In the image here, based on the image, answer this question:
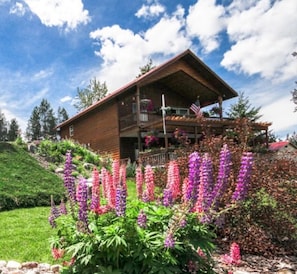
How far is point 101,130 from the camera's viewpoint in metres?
25.5

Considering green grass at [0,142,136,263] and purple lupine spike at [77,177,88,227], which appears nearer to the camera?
purple lupine spike at [77,177,88,227]

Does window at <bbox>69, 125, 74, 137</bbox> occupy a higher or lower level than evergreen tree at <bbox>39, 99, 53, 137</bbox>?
lower

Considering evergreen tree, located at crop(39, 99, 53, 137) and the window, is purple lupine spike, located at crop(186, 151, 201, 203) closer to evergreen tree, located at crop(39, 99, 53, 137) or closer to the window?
the window

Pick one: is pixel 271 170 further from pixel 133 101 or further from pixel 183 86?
pixel 183 86

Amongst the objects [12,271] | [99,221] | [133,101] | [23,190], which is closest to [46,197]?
[23,190]

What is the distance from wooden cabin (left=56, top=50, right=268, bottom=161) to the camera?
2134 centimetres

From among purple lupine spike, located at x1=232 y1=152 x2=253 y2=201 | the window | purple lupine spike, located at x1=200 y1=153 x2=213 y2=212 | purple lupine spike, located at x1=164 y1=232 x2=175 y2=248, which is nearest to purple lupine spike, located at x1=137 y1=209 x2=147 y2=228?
purple lupine spike, located at x1=164 y1=232 x2=175 y2=248

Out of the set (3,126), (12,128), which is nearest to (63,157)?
(12,128)

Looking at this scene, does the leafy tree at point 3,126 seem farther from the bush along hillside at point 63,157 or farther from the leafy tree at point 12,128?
the bush along hillside at point 63,157

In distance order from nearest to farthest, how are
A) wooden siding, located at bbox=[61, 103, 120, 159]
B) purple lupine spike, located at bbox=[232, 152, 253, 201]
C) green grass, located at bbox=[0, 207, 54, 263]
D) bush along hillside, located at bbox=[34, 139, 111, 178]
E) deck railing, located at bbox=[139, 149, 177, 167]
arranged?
purple lupine spike, located at bbox=[232, 152, 253, 201] < green grass, located at bbox=[0, 207, 54, 263] < deck railing, located at bbox=[139, 149, 177, 167] < bush along hillside, located at bbox=[34, 139, 111, 178] < wooden siding, located at bbox=[61, 103, 120, 159]

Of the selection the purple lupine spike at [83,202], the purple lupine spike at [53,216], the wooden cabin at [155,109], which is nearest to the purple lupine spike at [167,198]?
the purple lupine spike at [83,202]

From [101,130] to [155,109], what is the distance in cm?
440

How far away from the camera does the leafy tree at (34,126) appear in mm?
65688

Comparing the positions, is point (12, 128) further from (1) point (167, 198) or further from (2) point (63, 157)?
(1) point (167, 198)
